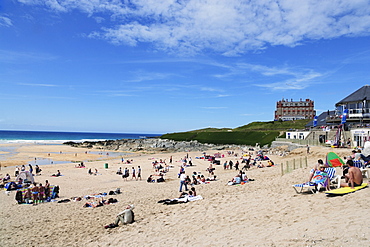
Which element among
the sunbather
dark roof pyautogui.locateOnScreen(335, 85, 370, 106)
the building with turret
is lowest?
the sunbather

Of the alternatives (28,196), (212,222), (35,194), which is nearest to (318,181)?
(212,222)

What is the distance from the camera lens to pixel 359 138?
28.9 metres

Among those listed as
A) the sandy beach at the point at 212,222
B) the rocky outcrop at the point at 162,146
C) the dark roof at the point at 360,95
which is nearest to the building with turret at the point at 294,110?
the rocky outcrop at the point at 162,146

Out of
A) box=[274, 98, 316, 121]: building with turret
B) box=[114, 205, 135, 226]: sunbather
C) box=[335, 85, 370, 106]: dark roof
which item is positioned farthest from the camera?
box=[274, 98, 316, 121]: building with turret

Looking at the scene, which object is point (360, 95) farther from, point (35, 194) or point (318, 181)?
point (35, 194)

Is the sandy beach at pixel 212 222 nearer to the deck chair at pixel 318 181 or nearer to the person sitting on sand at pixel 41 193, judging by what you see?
the deck chair at pixel 318 181

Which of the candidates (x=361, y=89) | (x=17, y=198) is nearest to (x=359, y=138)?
(x=361, y=89)

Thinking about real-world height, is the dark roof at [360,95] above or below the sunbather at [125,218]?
above

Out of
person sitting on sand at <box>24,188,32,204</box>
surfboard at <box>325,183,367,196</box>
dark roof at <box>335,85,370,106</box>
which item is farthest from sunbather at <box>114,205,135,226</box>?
dark roof at <box>335,85,370,106</box>

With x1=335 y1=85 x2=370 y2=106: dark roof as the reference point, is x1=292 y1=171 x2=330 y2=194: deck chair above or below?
below

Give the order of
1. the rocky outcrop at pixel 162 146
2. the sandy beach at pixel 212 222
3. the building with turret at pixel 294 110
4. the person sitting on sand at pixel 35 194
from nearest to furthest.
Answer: the sandy beach at pixel 212 222, the person sitting on sand at pixel 35 194, the rocky outcrop at pixel 162 146, the building with turret at pixel 294 110

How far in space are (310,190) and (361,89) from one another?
3186 cm

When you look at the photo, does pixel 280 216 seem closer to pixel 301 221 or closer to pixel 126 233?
pixel 301 221

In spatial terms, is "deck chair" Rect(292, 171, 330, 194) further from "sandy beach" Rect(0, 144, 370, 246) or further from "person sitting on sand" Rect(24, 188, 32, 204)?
"person sitting on sand" Rect(24, 188, 32, 204)
